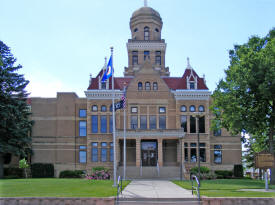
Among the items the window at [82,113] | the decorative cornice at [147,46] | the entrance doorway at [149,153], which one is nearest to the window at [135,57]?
the decorative cornice at [147,46]

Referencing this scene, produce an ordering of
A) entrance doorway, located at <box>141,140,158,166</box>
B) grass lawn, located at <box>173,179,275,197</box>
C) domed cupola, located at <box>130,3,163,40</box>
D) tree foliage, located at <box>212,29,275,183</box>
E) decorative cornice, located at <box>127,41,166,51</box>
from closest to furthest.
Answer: grass lawn, located at <box>173,179,275,197</box>
tree foliage, located at <box>212,29,275,183</box>
entrance doorway, located at <box>141,140,158,166</box>
decorative cornice, located at <box>127,41,166,51</box>
domed cupola, located at <box>130,3,163,40</box>

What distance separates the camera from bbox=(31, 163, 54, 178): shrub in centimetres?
4897

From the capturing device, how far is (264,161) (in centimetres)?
2641

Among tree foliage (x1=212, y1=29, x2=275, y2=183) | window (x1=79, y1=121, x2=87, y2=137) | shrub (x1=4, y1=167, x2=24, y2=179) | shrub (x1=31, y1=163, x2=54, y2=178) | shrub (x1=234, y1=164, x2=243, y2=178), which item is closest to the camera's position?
tree foliage (x1=212, y1=29, x2=275, y2=183)

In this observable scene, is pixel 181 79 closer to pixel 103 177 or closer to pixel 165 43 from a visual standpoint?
pixel 165 43

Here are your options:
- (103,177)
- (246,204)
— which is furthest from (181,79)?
(246,204)

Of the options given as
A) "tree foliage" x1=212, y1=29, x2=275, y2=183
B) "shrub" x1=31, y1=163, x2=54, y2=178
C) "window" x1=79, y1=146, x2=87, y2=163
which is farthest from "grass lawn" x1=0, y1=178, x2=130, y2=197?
"window" x1=79, y1=146, x2=87, y2=163

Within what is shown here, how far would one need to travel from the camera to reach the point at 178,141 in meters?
49.0

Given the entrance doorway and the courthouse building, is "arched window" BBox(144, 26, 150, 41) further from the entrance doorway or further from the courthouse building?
the entrance doorway

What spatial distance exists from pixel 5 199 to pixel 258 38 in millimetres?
27922

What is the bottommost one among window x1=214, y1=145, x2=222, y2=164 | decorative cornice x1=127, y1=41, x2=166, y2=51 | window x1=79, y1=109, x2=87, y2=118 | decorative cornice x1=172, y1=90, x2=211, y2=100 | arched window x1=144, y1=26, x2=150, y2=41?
window x1=214, y1=145, x2=222, y2=164

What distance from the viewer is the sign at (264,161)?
86.4 feet

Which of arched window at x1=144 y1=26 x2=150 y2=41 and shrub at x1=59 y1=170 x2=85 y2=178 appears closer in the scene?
shrub at x1=59 y1=170 x2=85 y2=178

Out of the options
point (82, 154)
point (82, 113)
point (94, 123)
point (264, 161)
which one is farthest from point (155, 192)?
point (82, 113)
